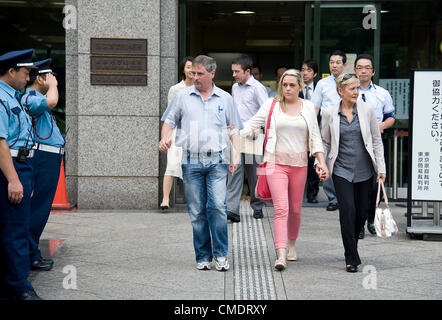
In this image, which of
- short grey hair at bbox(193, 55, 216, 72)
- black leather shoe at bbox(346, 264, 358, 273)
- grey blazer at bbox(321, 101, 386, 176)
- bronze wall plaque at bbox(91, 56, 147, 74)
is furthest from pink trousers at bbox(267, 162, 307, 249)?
bronze wall plaque at bbox(91, 56, 147, 74)

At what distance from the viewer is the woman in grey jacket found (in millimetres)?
6836

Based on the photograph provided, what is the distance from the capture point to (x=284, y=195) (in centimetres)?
685

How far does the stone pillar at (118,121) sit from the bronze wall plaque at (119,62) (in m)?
0.07

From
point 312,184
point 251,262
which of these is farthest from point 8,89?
point 312,184

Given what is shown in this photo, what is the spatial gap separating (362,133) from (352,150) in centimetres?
19

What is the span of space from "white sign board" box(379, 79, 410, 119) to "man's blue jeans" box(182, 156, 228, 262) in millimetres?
5455

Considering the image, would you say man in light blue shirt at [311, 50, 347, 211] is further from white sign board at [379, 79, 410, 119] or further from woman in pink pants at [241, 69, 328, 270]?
woman in pink pants at [241, 69, 328, 270]

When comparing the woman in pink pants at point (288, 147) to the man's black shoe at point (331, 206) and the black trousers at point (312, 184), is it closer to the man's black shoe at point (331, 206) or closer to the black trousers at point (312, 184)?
the man's black shoe at point (331, 206)

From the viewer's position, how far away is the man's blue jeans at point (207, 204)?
261 inches

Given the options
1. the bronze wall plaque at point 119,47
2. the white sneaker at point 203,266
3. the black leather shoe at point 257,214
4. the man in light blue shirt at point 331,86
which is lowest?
the white sneaker at point 203,266

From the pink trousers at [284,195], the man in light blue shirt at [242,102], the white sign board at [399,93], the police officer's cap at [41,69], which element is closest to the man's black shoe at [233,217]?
the man in light blue shirt at [242,102]

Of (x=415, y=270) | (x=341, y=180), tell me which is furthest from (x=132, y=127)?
(x=415, y=270)

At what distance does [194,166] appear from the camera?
21.8ft
